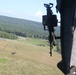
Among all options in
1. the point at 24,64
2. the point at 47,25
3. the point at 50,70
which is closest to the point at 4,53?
the point at 24,64

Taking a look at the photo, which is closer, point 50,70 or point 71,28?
point 71,28

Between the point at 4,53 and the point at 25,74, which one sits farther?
the point at 4,53

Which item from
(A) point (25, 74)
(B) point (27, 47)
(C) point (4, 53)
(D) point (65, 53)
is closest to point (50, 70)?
(A) point (25, 74)

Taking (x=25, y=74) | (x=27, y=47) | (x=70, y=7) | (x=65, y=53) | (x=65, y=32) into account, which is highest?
(x=70, y=7)

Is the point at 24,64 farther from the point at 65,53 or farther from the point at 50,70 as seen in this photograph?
the point at 65,53

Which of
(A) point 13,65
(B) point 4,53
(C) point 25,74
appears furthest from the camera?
(B) point 4,53

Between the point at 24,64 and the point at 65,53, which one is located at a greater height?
the point at 65,53

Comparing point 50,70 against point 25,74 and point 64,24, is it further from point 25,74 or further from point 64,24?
point 64,24

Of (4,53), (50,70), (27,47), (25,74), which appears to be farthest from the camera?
(27,47)

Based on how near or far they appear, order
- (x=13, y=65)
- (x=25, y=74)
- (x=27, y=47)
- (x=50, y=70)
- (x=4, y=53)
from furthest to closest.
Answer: (x=27, y=47) < (x=4, y=53) < (x=13, y=65) < (x=50, y=70) < (x=25, y=74)
